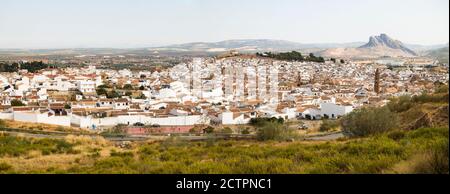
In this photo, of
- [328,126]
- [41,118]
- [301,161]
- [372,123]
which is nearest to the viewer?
[301,161]

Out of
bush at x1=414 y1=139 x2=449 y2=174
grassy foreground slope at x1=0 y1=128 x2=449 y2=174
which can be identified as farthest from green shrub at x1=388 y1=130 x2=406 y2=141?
bush at x1=414 y1=139 x2=449 y2=174

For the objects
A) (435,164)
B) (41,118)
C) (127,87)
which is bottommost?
(127,87)

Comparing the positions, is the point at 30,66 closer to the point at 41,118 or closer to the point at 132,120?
the point at 41,118

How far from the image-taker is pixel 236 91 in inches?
1812

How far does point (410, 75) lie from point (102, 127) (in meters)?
40.3

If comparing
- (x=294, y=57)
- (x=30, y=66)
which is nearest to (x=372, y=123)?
(x=30, y=66)

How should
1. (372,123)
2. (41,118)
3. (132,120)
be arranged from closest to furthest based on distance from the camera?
1. (372,123)
2. (41,118)
3. (132,120)

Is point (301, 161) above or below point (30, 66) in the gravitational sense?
above

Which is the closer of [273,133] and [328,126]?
[273,133]

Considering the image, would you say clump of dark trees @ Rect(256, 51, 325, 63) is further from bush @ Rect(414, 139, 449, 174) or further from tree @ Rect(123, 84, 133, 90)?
bush @ Rect(414, 139, 449, 174)

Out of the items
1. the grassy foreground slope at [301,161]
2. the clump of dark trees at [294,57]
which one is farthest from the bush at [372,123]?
the clump of dark trees at [294,57]
